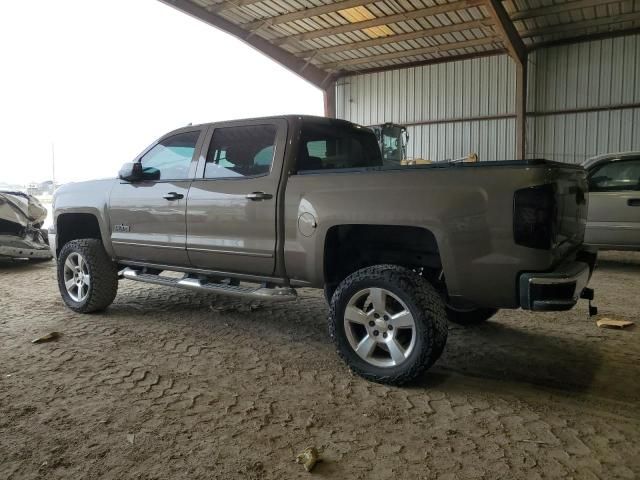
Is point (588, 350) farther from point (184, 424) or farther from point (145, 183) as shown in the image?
point (145, 183)

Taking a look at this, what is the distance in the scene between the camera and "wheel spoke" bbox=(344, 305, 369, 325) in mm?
3301

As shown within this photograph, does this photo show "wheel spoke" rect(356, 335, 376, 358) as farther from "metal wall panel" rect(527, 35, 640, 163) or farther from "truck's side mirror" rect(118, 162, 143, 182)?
"metal wall panel" rect(527, 35, 640, 163)

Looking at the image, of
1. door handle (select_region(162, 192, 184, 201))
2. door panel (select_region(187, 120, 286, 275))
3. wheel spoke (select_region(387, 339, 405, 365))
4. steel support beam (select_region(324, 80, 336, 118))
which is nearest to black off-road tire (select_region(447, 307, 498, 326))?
wheel spoke (select_region(387, 339, 405, 365))

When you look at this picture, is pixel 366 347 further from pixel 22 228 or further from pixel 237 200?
pixel 22 228

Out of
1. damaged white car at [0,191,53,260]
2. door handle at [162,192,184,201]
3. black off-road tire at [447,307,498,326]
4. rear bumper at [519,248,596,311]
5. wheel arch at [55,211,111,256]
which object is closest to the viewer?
rear bumper at [519,248,596,311]

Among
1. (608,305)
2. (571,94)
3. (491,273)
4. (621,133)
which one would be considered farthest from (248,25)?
(491,273)

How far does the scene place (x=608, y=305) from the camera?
527 centimetres

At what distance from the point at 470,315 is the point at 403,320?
1576mm

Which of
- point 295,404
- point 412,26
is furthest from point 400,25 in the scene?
point 295,404

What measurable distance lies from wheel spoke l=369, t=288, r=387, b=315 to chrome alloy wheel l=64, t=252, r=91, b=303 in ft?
10.2

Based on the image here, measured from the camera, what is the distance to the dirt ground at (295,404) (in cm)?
231

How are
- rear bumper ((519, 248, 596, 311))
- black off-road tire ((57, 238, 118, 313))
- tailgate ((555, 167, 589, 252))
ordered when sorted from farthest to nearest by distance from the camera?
black off-road tire ((57, 238, 118, 313))
tailgate ((555, 167, 589, 252))
rear bumper ((519, 248, 596, 311))

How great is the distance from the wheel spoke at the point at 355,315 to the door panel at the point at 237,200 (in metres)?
0.75

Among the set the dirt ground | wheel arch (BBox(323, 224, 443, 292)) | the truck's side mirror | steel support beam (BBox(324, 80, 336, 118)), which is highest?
steel support beam (BBox(324, 80, 336, 118))
